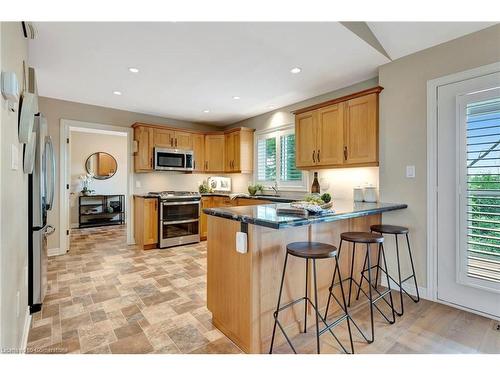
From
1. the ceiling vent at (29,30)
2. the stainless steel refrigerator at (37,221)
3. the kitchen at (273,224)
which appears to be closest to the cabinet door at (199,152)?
the kitchen at (273,224)

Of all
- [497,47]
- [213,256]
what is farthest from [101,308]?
[497,47]

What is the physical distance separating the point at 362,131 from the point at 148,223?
11.8ft

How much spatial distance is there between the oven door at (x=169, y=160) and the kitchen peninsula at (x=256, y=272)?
123 inches

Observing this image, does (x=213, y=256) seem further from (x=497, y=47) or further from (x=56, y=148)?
(x=56, y=148)

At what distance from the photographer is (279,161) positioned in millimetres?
4645

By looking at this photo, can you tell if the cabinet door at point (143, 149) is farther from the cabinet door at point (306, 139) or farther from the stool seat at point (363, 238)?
the stool seat at point (363, 238)

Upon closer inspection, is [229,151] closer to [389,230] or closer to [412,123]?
[412,123]

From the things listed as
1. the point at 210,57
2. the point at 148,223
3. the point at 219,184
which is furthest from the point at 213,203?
the point at 210,57

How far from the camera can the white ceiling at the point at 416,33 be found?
87.4 inches

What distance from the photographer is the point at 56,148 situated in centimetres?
410

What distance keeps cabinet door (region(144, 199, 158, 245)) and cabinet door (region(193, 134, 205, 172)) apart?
131 cm

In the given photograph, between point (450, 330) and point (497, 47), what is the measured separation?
7.75 feet

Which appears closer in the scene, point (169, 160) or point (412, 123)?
point (412, 123)

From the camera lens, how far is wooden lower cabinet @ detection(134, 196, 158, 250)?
14.3 ft
